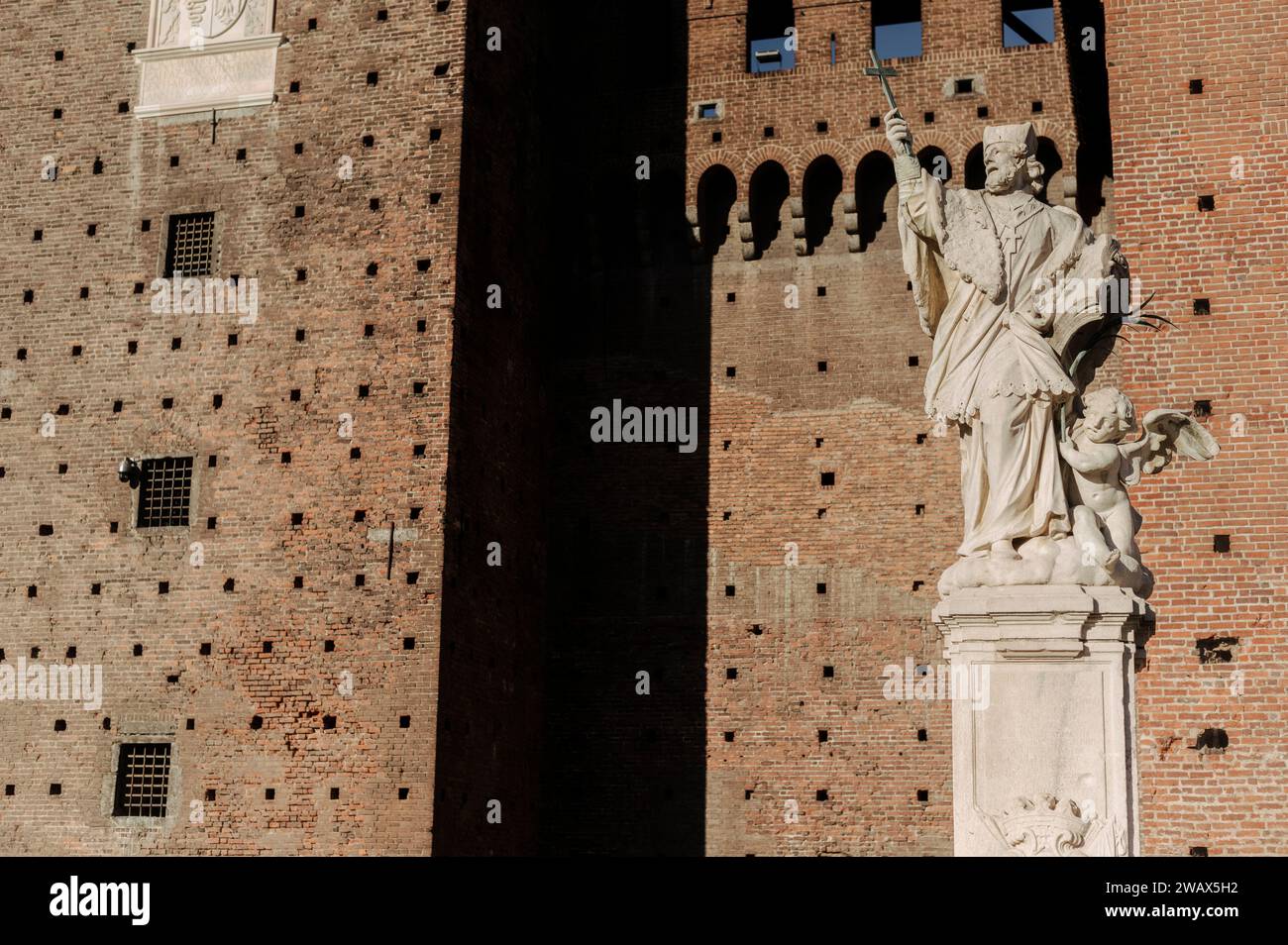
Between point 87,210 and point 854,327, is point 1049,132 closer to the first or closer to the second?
point 854,327

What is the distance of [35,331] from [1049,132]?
10366 mm

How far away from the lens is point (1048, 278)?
589cm

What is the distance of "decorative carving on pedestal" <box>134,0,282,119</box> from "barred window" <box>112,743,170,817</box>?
6334 mm

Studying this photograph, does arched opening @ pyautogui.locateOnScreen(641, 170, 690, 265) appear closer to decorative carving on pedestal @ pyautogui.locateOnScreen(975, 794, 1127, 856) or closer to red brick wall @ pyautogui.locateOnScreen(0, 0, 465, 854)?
red brick wall @ pyautogui.locateOnScreen(0, 0, 465, 854)

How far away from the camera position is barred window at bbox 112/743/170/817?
594 inches

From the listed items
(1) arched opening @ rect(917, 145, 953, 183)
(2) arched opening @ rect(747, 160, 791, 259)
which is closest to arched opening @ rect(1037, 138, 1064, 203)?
(1) arched opening @ rect(917, 145, 953, 183)

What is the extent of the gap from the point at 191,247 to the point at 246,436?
2.14m

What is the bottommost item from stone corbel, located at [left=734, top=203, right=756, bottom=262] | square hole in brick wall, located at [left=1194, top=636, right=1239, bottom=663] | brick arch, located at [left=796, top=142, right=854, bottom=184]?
square hole in brick wall, located at [left=1194, top=636, right=1239, bottom=663]

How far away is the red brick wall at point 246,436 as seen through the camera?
14.8 meters

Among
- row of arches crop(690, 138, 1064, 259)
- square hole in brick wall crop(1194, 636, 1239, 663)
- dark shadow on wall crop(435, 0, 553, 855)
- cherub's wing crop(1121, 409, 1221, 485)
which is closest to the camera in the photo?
cherub's wing crop(1121, 409, 1221, 485)

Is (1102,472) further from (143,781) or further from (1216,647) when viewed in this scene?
(143,781)

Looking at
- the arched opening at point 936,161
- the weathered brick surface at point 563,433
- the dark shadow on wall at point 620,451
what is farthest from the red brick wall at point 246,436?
the arched opening at point 936,161

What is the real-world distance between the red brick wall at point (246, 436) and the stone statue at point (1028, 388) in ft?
→ 30.6
